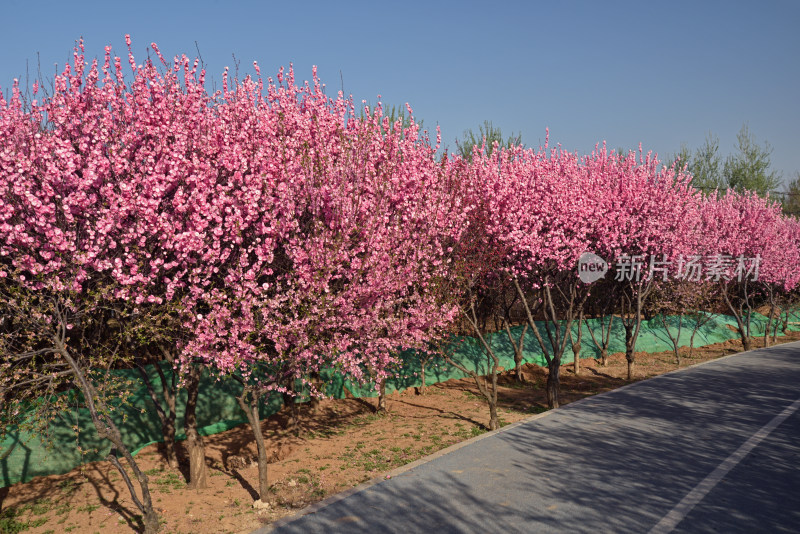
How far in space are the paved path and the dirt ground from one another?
1.01 meters

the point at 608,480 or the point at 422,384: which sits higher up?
the point at 422,384

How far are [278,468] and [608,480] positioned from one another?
17.7ft

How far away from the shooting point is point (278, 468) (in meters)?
10.2

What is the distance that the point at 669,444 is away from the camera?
34.1ft

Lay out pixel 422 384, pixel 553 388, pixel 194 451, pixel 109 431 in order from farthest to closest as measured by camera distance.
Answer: pixel 422 384
pixel 553 388
pixel 194 451
pixel 109 431

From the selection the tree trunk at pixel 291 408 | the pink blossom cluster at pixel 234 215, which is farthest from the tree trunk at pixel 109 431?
the tree trunk at pixel 291 408

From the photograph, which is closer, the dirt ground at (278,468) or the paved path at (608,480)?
the paved path at (608,480)

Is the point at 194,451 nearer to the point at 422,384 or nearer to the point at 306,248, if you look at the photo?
the point at 306,248

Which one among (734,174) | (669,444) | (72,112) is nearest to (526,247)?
(669,444)

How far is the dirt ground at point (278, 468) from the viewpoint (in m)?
7.99

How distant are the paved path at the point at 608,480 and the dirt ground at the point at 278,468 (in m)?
Result: 1.01

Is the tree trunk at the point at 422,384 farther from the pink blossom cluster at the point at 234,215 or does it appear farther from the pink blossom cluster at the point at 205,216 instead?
the pink blossom cluster at the point at 205,216

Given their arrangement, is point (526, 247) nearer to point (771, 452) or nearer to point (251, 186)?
point (771, 452)

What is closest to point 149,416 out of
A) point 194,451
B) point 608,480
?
point 194,451
